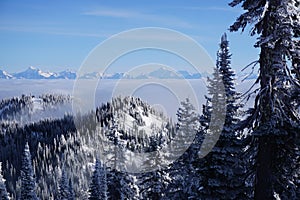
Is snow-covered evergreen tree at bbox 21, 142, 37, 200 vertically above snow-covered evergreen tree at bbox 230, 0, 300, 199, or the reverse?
snow-covered evergreen tree at bbox 230, 0, 300, 199

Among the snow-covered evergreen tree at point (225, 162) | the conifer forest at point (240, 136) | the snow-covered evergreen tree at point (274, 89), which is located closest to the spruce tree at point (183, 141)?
the conifer forest at point (240, 136)

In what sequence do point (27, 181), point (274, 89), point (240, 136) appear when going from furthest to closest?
point (27, 181), point (240, 136), point (274, 89)

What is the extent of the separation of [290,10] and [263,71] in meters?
1.80

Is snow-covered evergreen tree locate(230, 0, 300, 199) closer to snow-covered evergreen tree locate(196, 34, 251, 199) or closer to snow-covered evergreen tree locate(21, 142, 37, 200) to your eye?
snow-covered evergreen tree locate(196, 34, 251, 199)

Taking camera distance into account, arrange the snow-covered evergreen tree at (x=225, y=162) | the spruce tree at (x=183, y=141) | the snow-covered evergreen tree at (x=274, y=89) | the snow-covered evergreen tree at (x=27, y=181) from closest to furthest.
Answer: the snow-covered evergreen tree at (x=274, y=89) → the snow-covered evergreen tree at (x=225, y=162) → the spruce tree at (x=183, y=141) → the snow-covered evergreen tree at (x=27, y=181)

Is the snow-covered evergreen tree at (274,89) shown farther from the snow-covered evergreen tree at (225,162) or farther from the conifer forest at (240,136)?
the snow-covered evergreen tree at (225,162)

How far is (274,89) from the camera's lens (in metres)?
9.21

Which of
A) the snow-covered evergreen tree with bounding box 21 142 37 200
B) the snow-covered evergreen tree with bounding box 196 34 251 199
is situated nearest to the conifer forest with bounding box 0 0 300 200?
the snow-covered evergreen tree with bounding box 196 34 251 199

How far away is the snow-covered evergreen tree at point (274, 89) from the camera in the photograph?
8.88m

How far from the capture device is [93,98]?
17141mm

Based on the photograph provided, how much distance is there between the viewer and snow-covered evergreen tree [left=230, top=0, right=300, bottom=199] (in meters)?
8.88

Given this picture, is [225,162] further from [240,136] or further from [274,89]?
[274,89]

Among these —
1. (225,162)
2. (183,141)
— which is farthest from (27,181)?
(225,162)

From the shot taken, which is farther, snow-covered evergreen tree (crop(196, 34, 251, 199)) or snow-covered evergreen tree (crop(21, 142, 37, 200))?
snow-covered evergreen tree (crop(21, 142, 37, 200))
